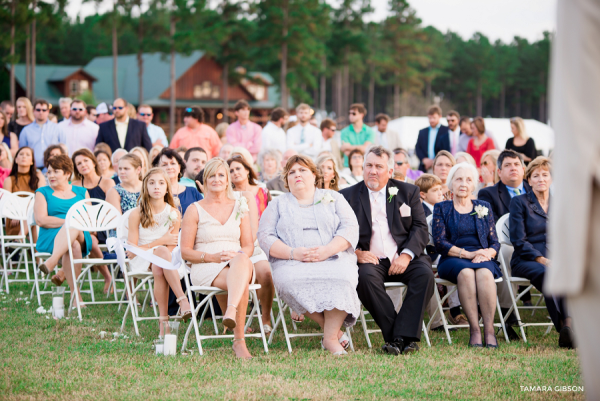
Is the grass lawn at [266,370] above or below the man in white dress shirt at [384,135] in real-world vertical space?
below

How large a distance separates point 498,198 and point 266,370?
3.41 metres

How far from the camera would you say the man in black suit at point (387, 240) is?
538 cm

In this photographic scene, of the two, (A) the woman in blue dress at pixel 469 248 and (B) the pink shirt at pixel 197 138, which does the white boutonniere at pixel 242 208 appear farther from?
(B) the pink shirt at pixel 197 138

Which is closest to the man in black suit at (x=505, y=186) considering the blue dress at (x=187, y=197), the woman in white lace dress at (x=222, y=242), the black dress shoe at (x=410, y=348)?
the black dress shoe at (x=410, y=348)

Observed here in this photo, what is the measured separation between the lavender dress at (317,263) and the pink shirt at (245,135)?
5.78 m

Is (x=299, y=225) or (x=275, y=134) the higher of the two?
(x=275, y=134)

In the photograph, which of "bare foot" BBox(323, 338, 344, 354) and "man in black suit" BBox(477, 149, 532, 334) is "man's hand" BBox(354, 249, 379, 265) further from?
"man in black suit" BBox(477, 149, 532, 334)

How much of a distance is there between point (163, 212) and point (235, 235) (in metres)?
1.01

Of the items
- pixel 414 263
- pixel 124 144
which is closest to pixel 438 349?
pixel 414 263

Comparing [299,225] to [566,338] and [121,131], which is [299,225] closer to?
[566,338]

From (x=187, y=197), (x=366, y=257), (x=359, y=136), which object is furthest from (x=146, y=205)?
(x=359, y=136)

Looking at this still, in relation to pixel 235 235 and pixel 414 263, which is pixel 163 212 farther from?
pixel 414 263

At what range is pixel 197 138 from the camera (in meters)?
A: 10.8

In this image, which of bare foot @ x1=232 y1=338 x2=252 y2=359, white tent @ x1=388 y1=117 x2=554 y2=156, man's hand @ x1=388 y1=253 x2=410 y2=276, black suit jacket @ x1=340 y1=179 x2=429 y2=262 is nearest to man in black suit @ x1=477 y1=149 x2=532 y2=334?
black suit jacket @ x1=340 y1=179 x2=429 y2=262
